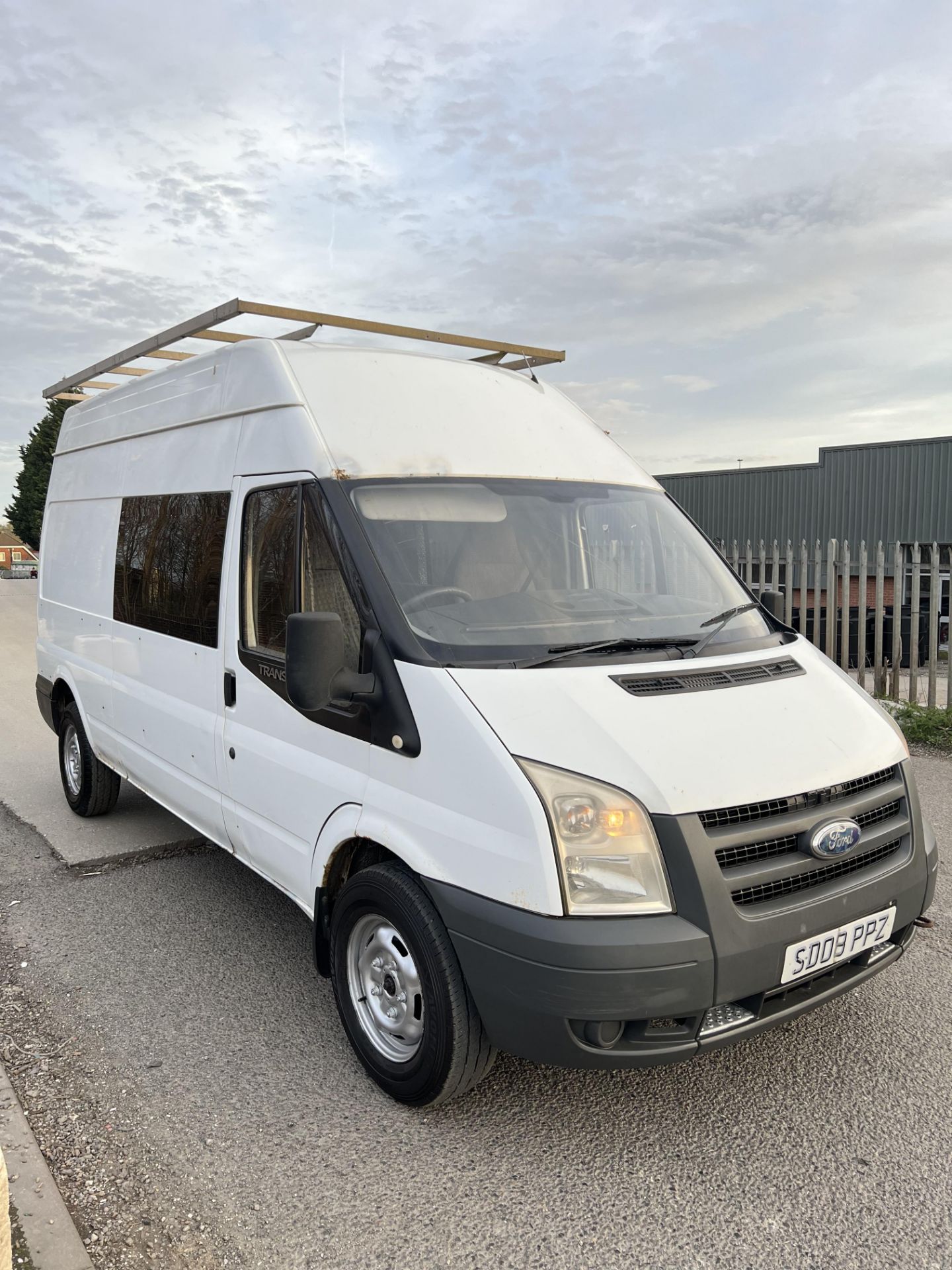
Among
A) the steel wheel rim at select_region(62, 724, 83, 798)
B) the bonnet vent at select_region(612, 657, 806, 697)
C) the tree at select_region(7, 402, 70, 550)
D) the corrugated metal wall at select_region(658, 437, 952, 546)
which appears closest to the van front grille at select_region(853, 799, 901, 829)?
the bonnet vent at select_region(612, 657, 806, 697)

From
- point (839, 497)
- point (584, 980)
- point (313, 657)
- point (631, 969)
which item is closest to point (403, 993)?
point (584, 980)

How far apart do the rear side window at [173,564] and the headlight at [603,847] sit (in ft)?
6.78

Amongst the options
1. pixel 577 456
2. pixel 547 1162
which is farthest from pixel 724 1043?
pixel 577 456

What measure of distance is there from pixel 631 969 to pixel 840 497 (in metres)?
30.9

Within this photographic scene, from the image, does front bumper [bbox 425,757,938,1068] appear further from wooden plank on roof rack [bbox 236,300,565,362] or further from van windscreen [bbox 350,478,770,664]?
wooden plank on roof rack [bbox 236,300,565,362]

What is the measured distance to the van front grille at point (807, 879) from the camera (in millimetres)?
2742

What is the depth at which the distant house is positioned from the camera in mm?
71062

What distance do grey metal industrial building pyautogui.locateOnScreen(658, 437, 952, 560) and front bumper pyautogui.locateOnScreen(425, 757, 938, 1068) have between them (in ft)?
87.2

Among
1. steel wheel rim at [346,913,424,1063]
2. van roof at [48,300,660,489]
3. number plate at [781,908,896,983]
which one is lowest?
steel wheel rim at [346,913,424,1063]

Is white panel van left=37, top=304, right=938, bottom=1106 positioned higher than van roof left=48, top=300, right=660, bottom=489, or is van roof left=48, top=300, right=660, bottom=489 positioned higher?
van roof left=48, top=300, right=660, bottom=489

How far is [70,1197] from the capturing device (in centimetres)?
273

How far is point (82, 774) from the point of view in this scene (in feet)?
20.5

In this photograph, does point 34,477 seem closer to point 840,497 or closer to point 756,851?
point 840,497

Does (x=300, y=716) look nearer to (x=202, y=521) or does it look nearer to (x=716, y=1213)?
(x=202, y=521)
